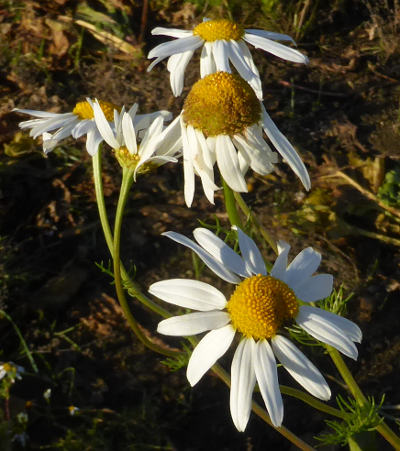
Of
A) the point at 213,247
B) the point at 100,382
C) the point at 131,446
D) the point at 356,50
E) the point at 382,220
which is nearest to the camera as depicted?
the point at 213,247

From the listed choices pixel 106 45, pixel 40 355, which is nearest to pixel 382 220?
pixel 40 355

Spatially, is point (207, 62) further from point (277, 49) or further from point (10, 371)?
point (10, 371)

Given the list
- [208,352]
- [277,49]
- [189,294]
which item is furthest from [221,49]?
[208,352]

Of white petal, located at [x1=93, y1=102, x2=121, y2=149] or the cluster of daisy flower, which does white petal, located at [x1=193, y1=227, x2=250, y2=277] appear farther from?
white petal, located at [x1=93, y1=102, x2=121, y2=149]

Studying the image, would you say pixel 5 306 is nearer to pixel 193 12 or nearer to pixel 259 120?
pixel 259 120

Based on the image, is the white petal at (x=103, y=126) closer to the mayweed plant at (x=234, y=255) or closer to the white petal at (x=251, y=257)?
the mayweed plant at (x=234, y=255)

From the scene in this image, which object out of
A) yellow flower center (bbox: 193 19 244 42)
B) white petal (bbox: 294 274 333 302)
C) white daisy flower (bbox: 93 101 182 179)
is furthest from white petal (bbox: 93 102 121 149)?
white petal (bbox: 294 274 333 302)
